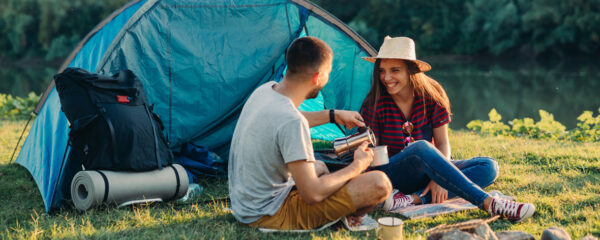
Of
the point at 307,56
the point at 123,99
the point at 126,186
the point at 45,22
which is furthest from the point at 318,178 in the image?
the point at 45,22

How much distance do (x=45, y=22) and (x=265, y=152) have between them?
2974cm

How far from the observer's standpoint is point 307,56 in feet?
7.97

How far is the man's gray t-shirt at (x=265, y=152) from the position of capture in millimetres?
2355

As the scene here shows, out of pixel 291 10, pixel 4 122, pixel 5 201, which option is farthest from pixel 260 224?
pixel 4 122

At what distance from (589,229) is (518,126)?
13.2 feet

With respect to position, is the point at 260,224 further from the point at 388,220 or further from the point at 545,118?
the point at 545,118

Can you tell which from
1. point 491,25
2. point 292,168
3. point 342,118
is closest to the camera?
point 292,168

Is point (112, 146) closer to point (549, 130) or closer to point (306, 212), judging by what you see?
point (306, 212)

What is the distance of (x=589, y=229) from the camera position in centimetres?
274

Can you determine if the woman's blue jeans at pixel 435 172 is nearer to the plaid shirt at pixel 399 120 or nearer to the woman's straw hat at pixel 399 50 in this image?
the plaid shirt at pixel 399 120

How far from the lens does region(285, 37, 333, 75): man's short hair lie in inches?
95.7

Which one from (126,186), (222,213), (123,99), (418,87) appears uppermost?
(418,87)

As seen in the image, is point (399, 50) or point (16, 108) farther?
point (16, 108)

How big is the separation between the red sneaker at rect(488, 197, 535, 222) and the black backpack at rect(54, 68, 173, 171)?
1.97m
